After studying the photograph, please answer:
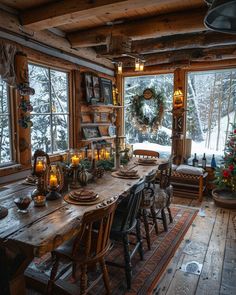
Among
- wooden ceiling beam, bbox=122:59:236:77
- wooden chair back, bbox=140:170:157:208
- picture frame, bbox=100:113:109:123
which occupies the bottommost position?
wooden chair back, bbox=140:170:157:208

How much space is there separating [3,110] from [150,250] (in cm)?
240

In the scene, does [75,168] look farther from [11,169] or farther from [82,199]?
[11,169]

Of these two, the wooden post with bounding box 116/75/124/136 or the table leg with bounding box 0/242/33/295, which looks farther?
the wooden post with bounding box 116/75/124/136

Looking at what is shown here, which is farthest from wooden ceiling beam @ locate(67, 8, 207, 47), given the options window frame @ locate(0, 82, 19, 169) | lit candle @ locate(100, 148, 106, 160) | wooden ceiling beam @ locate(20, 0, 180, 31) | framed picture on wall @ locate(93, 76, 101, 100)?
lit candle @ locate(100, 148, 106, 160)

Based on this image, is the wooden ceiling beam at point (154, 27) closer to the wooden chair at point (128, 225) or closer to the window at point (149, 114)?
the window at point (149, 114)

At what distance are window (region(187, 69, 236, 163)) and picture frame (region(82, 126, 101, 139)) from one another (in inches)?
74.5

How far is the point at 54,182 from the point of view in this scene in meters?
2.08

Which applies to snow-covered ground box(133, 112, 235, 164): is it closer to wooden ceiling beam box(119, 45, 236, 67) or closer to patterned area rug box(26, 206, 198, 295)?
wooden ceiling beam box(119, 45, 236, 67)

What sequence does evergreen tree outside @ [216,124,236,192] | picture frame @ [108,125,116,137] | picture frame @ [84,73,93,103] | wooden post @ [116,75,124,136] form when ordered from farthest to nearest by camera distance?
wooden post @ [116,75,124,136]
picture frame @ [108,125,116,137]
picture frame @ [84,73,93,103]
evergreen tree outside @ [216,124,236,192]

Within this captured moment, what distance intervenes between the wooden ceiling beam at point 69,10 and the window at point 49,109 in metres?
0.68

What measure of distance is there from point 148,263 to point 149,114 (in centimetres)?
336

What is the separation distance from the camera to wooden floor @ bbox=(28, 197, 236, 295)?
2174 millimetres

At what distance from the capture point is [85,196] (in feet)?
6.68

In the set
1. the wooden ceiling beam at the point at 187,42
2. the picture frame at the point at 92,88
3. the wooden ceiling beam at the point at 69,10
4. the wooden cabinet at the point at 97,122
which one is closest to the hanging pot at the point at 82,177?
the wooden ceiling beam at the point at 69,10
